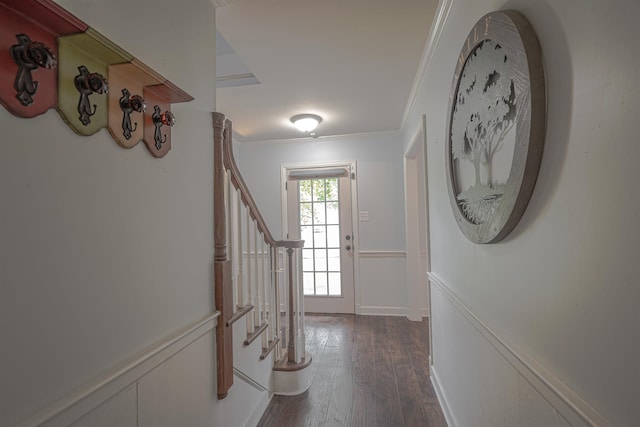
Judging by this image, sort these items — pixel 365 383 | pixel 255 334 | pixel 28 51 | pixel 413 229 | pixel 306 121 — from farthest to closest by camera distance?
pixel 413 229 → pixel 306 121 → pixel 365 383 → pixel 255 334 → pixel 28 51

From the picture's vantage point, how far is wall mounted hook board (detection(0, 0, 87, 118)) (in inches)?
26.2

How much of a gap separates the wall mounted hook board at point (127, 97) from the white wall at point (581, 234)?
113cm

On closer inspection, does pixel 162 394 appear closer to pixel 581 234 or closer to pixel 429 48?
pixel 581 234

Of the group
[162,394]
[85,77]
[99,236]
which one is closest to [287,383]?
[162,394]

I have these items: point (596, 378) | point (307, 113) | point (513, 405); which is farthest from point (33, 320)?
point (307, 113)

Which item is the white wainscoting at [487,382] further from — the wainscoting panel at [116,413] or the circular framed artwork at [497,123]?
the wainscoting panel at [116,413]

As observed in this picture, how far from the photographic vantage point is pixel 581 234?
0.69 m

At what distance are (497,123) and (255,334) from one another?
1.71 m

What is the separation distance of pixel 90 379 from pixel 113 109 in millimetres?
777

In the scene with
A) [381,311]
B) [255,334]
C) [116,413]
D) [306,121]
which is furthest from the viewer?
[381,311]

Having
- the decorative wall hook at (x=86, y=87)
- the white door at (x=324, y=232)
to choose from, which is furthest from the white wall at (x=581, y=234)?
the white door at (x=324, y=232)

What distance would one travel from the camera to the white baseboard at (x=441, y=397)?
186 cm

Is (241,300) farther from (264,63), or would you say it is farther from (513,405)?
(264,63)

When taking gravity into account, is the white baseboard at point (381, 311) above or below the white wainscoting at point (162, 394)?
below
